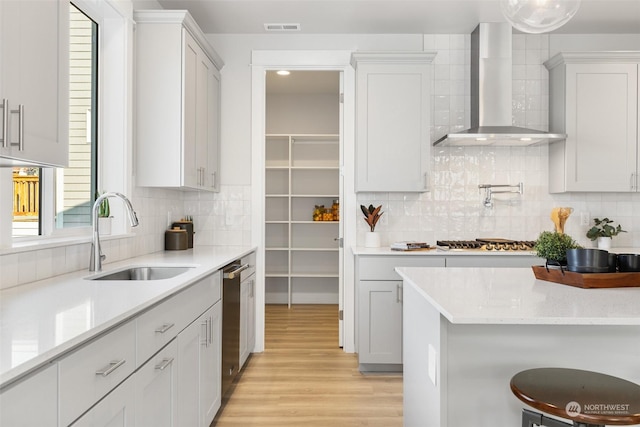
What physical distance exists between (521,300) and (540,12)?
3.54ft

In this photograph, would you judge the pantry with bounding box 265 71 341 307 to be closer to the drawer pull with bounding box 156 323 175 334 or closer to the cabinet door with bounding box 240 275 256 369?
the cabinet door with bounding box 240 275 256 369

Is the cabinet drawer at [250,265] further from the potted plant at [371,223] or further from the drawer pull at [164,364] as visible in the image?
the drawer pull at [164,364]

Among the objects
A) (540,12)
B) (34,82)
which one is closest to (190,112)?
(34,82)

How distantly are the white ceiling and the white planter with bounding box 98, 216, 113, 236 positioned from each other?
1.88 meters

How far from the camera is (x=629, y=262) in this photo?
186 centimetres

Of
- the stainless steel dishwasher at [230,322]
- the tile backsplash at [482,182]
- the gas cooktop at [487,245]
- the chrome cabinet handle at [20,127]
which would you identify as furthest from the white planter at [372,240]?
the chrome cabinet handle at [20,127]

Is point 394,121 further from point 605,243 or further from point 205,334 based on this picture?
point 205,334

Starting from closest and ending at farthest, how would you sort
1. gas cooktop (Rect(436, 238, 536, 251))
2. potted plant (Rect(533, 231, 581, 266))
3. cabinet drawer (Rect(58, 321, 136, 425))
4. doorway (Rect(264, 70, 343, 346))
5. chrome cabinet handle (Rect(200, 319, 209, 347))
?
cabinet drawer (Rect(58, 321, 136, 425)) → potted plant (Rect(533, 231, 581, 266)) → chrome cabinet handle (Rect(200, 319, 209, 347)) → gas cooktop (Rect(436, 238, 536, 251)) → doorway (Rect(264, 70, 343, 346))

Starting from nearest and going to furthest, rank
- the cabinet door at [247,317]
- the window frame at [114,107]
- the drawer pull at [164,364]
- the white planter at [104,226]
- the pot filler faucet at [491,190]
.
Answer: the drawer pull at [164,364], the white planter at [104,226], the window frame at [114,107], the cabinet door at [247,317], the pot filler faucet at [491,190]

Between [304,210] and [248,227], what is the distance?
2.12m

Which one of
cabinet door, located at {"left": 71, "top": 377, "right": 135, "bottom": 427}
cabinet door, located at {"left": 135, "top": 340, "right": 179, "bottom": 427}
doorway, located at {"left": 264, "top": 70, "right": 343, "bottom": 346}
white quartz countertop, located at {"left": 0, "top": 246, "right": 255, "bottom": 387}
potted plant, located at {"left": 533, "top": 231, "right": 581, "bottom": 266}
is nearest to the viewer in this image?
white quartz countertop, located at {"left": 0, "top": 246, "right": 255, "bottom": 387}

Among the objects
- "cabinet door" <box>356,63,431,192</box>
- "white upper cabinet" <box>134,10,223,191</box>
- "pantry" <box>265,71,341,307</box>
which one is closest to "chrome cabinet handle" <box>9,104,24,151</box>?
"white upper cabinet" <box>134,10,223,191</box>

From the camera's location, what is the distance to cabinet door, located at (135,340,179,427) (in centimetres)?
160

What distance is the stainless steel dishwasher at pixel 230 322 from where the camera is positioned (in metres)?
2.86
